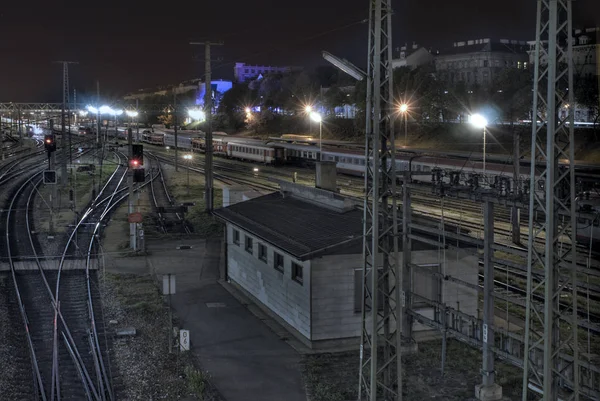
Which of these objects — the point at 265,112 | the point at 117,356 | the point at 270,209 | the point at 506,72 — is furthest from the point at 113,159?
the point at 117,356

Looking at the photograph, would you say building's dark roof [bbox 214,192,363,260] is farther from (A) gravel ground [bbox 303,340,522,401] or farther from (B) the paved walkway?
(A) gravel ground [bbox 303,340,522,401]

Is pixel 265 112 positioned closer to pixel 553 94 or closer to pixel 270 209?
pixel 270 209

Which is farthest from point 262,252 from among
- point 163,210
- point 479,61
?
point 479,61

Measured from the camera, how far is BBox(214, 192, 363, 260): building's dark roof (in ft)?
48.3

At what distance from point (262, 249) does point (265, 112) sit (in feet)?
264

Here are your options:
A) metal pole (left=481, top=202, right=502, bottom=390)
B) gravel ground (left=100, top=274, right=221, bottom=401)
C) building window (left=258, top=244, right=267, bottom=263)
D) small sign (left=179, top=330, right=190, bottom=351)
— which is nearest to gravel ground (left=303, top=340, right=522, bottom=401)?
metal pole (left=481, top=202, right=502, bottom=390)

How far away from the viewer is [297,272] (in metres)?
15.6

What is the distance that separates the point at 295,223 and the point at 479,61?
64.7 meters

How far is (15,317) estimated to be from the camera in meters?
17.3

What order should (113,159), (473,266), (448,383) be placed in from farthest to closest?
(113,159) → (473,266) → (448,383)

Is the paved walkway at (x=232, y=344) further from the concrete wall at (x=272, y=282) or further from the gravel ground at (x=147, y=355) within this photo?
the concrete wall at (x=272, y=282)

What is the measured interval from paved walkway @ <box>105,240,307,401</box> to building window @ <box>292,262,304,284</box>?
1357 millimetres

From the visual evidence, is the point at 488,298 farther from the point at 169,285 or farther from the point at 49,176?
the point at 49,176

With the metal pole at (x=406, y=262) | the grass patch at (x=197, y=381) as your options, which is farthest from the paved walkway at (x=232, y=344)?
the metal pole at (x=406, y=262)
